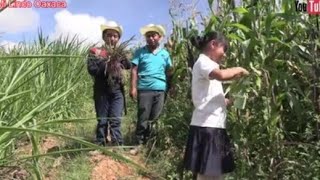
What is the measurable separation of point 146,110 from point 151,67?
0.40m

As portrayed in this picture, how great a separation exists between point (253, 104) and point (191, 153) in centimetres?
54

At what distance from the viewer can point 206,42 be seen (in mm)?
3307

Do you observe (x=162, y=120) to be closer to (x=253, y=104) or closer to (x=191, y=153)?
(x=191, y=153)

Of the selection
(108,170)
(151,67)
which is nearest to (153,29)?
(151,67)

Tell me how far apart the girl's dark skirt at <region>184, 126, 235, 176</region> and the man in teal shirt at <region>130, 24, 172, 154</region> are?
170cm

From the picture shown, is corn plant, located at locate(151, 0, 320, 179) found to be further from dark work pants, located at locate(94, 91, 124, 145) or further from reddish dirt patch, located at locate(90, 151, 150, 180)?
dark work pants, located at locate(94, 91, 124, 145)

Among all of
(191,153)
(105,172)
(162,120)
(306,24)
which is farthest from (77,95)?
(306,24)

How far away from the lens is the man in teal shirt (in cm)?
505

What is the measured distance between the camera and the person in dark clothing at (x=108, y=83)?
4645 mm

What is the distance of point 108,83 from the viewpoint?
188 inches

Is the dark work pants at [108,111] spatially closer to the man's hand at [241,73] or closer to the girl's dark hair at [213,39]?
the girl's dark hair at [213,39]

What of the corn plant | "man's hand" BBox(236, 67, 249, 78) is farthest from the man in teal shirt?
"man's hand" BBox(236, 67, 249, 78)

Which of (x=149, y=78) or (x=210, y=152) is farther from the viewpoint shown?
(x=149, y=78)

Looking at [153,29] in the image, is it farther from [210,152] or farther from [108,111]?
[210,152]
